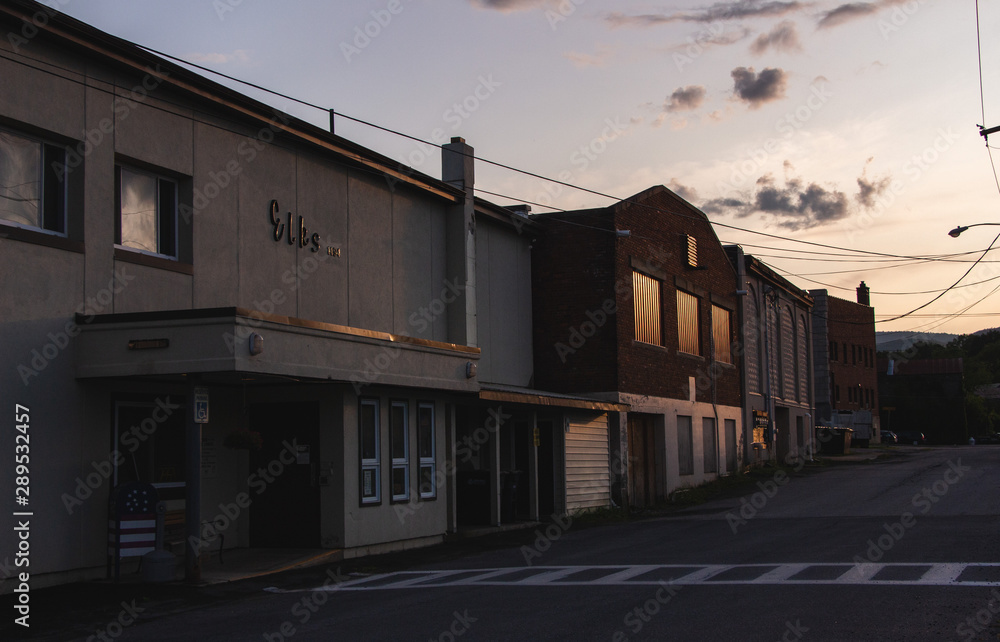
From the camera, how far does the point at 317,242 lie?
60.5 ft

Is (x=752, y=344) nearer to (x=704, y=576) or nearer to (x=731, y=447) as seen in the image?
(x=731, y=447)

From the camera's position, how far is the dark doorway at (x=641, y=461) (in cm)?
2752

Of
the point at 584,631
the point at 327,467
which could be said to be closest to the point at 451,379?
the point at 327,467

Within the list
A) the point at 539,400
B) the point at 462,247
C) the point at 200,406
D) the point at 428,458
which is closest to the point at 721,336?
the point at 462,247

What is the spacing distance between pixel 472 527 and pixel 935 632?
13.0 meters

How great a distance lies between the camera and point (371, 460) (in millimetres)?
17234

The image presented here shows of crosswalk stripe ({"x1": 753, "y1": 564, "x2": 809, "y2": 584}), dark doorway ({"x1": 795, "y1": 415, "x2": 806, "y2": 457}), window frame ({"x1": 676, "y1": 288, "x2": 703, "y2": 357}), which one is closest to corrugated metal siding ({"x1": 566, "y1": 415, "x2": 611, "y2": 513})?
window frame ({"x1": 676, "y1": 288, "x2": 703, "y2": 357})

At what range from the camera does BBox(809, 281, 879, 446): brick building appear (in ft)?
203

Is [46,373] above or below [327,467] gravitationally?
above

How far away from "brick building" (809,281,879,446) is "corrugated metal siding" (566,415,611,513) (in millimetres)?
36565

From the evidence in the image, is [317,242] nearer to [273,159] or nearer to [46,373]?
[273,159]

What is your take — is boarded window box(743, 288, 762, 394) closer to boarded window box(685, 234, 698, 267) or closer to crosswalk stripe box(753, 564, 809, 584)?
boarded window box(685, 234, 698, 267)

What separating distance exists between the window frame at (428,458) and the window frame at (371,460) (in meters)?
1.29

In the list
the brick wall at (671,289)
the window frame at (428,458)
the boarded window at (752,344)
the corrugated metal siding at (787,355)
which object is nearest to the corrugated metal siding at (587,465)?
the brick wall at (671,289)
